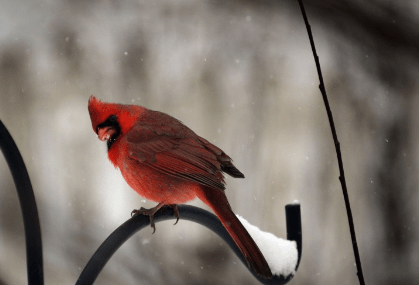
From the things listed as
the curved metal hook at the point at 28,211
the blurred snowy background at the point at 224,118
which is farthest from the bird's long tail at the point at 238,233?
the blurred snowy background at the point at 224,118


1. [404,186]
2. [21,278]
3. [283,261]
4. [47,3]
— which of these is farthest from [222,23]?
[283,261]

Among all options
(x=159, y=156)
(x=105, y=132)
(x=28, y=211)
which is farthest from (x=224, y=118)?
(x=28, y=211)

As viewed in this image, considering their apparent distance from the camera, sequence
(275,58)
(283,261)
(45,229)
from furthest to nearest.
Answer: (275,58), (45,229), (283,261)

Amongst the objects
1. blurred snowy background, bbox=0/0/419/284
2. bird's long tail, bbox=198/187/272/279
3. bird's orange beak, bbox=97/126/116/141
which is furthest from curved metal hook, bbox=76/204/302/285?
blurred snowy background, bbox=0/0/419/284

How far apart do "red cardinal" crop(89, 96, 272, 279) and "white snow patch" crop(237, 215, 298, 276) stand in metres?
0.17

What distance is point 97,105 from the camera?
68.5 inches

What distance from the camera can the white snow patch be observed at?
5.38 ft

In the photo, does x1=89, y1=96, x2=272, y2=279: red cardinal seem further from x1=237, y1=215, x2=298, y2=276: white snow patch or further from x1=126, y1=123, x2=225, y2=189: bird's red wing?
x1=237, y1=215, x2=298, y2=276: white snow patch

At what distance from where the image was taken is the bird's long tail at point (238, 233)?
4.61 ft

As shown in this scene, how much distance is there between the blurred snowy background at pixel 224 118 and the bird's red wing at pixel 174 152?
5.41 feet

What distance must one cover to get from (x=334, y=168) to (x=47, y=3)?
2.24 metres

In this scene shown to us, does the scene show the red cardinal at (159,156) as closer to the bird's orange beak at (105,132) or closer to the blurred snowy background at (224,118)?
the bird's orange beak at (105,132)

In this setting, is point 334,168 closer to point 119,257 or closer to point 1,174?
point 119,257

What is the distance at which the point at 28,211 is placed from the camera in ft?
5.17
